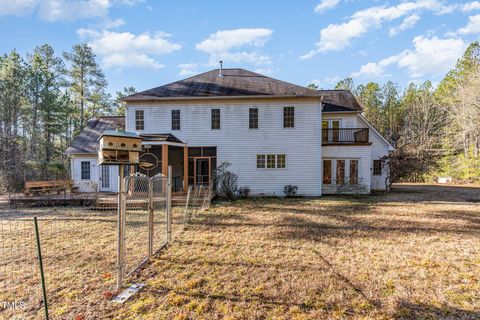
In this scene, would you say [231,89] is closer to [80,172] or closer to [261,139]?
[261,139]

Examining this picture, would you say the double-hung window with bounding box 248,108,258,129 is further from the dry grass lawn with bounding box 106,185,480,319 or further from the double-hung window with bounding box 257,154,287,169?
the dry grass lawn with bounding box 106,185,480,319

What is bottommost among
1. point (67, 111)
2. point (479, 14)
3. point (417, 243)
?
point (417, 243)

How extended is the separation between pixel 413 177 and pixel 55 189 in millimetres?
32349

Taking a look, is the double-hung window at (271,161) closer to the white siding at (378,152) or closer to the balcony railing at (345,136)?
the balcony railing at (345,136)

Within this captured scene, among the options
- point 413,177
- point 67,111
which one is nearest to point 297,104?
point 413,177

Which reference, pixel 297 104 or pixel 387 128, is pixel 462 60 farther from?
pixel 297 104

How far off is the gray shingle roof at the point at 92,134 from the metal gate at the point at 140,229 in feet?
22.3

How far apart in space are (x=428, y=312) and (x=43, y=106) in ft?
109

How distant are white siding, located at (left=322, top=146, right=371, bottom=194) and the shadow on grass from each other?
1318cm

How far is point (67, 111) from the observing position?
91.3ft

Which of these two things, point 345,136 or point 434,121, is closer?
point 345,136

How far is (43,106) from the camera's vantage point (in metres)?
25.9

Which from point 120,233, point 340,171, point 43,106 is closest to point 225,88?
point 340,171

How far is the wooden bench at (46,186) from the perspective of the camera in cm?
1278
